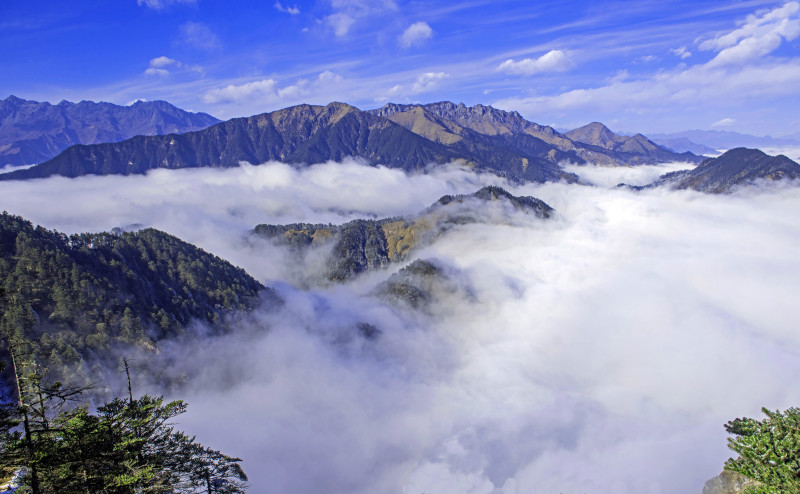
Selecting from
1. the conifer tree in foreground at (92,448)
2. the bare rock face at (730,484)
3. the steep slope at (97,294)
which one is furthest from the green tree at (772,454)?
the steep slope at (97,294)

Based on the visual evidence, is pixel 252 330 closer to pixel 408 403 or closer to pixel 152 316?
pixel 152 316

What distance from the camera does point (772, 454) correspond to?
3425 centimetres

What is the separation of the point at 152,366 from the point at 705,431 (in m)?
217

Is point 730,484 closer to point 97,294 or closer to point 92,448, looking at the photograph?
point 92,448

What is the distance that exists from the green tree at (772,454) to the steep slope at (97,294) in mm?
127678

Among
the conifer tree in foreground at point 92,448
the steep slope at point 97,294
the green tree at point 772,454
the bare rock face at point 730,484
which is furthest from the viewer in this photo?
the steep slope at point 97,294

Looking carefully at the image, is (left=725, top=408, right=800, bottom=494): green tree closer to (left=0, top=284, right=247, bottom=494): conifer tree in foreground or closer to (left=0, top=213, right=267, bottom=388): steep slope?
(left=0, top=284, right=247, bottom=494): conifer tree in foreground

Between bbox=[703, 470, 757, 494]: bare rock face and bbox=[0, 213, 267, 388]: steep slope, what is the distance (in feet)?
419

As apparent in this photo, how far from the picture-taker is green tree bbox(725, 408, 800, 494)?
104ft

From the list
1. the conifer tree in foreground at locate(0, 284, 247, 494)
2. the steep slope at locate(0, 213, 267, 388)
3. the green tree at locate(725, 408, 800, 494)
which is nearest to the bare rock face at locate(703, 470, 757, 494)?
the green tree at locate(725, 408, 800, 494)

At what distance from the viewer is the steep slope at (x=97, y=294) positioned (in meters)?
110

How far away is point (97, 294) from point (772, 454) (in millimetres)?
166221

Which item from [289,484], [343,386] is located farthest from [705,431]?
[289,484]

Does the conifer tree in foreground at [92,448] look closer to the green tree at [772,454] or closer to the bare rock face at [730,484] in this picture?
the green tree at [772,454]
